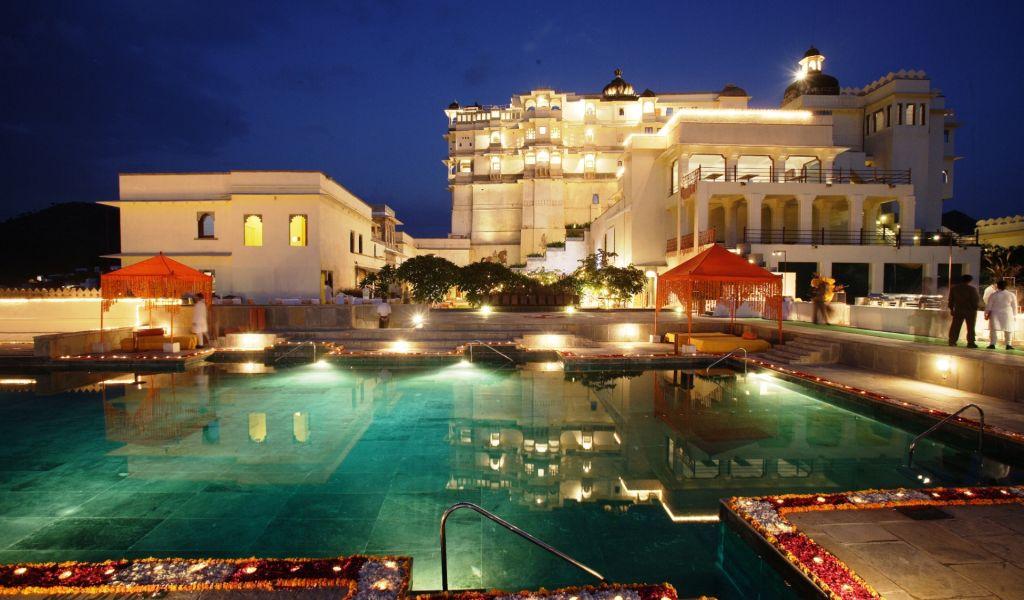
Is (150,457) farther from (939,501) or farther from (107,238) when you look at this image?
(107,238)

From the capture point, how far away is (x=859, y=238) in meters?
22.6

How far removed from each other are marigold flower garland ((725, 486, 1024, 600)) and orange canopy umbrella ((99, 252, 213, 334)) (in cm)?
1416

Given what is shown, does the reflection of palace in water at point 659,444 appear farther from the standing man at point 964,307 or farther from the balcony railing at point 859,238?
the balcony railing at point 859,238

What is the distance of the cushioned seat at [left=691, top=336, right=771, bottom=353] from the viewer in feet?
40.8

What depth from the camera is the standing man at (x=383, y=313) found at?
50.5 feet

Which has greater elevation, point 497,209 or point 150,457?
point 497,209

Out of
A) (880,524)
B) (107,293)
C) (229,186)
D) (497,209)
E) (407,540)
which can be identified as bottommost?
(407,540)

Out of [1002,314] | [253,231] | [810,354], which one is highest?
[253,231]

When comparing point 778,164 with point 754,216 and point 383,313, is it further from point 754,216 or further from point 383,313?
point 383,313

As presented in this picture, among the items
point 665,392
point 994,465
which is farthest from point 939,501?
point 665,392

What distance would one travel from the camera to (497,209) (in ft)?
164

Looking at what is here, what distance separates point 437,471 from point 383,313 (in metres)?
10.5

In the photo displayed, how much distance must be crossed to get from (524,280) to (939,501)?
18237 mm

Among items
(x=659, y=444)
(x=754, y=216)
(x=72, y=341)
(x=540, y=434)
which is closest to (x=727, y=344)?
(x=659, y=444)
